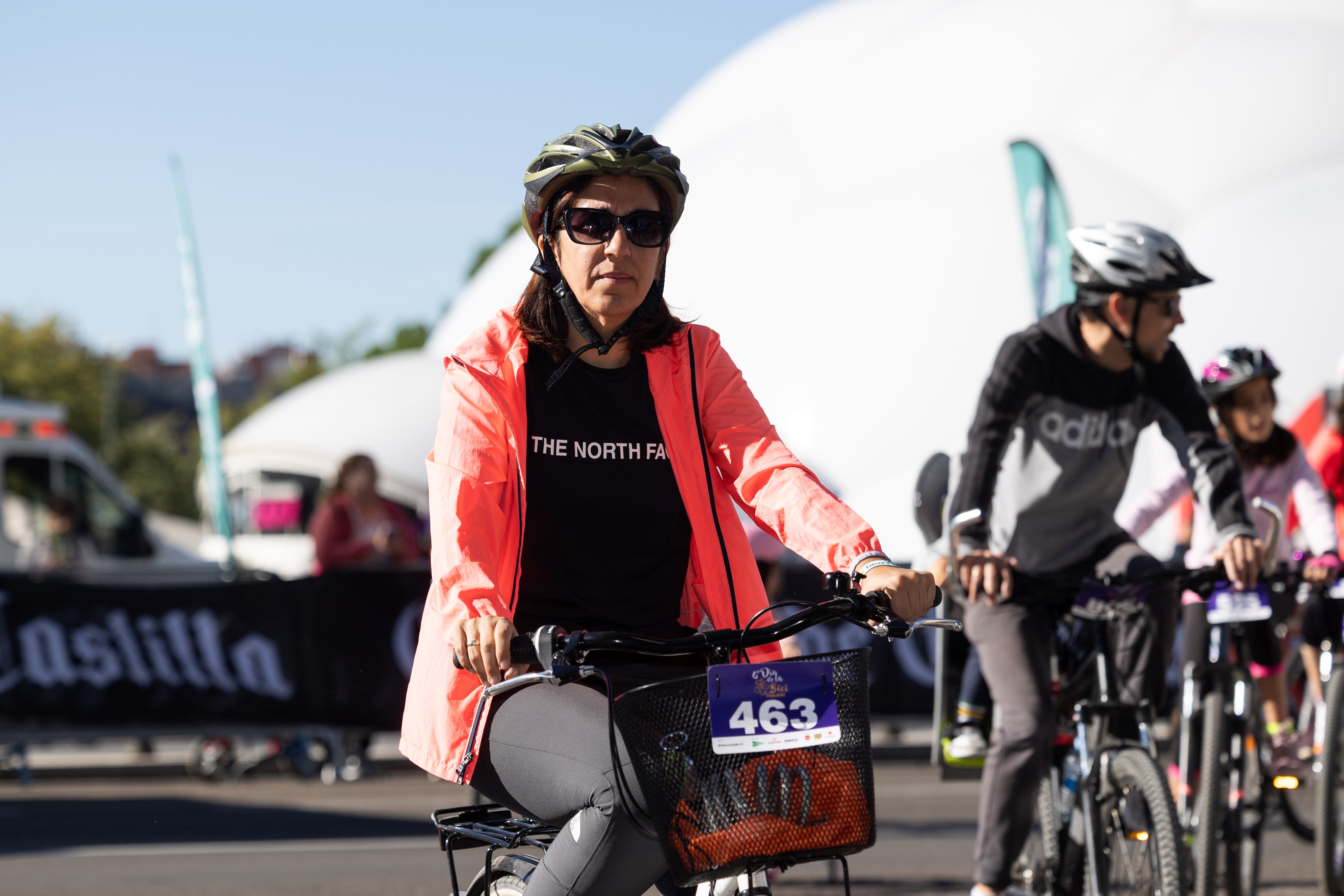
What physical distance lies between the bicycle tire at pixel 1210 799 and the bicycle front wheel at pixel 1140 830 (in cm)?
105

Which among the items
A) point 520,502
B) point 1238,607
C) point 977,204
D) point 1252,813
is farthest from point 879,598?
point 977,204

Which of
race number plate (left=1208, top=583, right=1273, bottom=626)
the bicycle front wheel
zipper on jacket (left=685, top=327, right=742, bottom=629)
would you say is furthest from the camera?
race number plate (left=1208, top=583, right=1273, bottom=626)

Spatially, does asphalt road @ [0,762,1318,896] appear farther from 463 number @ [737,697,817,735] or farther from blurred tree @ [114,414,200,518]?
Answer: blurred tree @ [114,414,200,518]

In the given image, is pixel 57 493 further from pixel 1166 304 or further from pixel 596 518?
pixel 596 518

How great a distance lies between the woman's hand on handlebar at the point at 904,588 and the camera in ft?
8.59

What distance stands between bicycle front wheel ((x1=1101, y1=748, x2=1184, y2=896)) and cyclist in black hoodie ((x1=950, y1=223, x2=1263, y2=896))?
0.27m

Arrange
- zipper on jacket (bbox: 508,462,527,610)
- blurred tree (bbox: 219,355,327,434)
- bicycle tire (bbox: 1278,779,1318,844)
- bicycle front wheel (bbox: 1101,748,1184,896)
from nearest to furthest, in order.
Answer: zipper on jacket (bbox: 508,462,527,610)
bicycle front wheel (bbox: 1101,748,1184,896)
bicycle tire (bbox: 1278,779,1318,844)
blurred tree (bbox: 219,355,327,434)

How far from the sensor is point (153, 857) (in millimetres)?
7660

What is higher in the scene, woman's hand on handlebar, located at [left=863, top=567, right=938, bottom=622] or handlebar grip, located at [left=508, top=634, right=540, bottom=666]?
woman's hand on handlebar, located at [left=863, top=567, right=938, bottom=622]

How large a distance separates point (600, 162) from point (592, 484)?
588 millimetres

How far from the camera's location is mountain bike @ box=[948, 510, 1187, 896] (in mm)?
4051

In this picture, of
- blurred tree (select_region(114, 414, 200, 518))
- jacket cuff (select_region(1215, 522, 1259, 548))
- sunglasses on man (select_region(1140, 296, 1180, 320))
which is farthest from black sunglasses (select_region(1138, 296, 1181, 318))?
blurred tree (select_region(114, 414, 200, 518))

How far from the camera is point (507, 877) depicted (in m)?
2.95

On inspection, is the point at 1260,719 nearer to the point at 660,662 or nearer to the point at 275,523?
the point at 660,662
